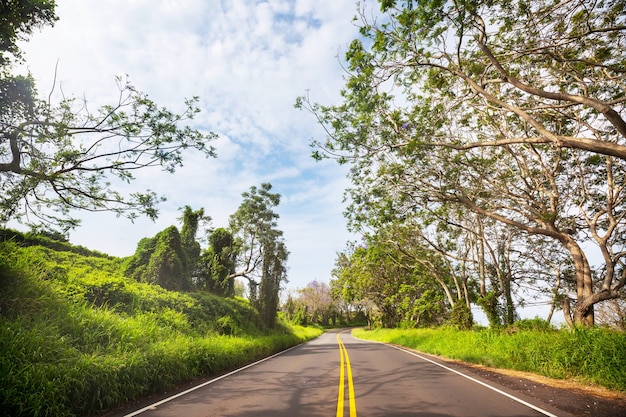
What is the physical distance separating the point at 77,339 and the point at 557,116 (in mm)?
16279

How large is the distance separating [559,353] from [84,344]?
1275 centimetres

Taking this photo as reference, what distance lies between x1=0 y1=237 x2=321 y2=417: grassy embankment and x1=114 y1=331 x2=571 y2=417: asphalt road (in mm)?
943

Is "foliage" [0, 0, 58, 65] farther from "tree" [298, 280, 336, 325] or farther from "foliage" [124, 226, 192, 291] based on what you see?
"tree" [298, 280, 336, 325]

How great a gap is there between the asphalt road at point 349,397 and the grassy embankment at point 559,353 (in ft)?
7.73

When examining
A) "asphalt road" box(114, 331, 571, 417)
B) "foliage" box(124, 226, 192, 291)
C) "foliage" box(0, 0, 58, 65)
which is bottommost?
"asphalt road" box(114, 331, 571, 417)

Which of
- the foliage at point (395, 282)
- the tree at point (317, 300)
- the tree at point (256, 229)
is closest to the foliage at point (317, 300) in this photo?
the tree at point (317, 300)

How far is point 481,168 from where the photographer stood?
43.9 ft

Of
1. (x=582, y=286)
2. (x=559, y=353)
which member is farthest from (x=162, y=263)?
(x=582, y=286)

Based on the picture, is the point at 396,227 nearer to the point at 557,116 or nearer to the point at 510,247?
the point at 510,247

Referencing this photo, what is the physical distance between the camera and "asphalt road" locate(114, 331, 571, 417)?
5.54 m

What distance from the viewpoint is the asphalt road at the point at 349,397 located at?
554cm

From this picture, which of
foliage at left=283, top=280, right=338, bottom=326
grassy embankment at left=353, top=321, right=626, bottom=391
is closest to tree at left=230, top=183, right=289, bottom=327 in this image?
grassy embankment at left=353, top=321, right=626, bottom=391

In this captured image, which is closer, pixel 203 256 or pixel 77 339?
pixel 77 339

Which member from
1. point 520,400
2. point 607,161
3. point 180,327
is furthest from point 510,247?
point 180,327
